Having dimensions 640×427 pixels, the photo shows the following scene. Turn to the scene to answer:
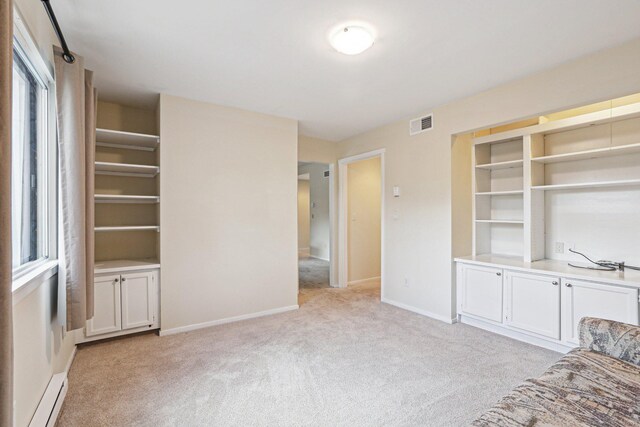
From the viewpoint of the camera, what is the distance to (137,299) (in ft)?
10.3

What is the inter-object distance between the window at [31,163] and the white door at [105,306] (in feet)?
2.71

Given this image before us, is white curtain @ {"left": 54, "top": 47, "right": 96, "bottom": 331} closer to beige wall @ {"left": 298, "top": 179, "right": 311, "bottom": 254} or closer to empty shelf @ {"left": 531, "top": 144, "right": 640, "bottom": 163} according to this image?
empty shelf @ {"left": 531, "top": 144, "right": 640, "bottom": 163}

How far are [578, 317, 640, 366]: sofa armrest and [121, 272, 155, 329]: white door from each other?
11.7 feet

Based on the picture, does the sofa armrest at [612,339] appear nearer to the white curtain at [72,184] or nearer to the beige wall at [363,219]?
the white curtain at [72,184]

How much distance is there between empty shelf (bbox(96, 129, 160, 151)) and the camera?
3148 millimetres

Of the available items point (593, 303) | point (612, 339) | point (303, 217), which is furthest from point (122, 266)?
point (303, 217)

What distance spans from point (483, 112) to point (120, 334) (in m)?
4.29

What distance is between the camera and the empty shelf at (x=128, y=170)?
3.19m

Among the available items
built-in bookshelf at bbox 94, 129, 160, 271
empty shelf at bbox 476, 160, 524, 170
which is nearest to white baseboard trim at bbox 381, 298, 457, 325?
empty shelf at bbox 476, 160, 524, 170

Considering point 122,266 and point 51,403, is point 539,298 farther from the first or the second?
point 122,266

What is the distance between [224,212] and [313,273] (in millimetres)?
3277

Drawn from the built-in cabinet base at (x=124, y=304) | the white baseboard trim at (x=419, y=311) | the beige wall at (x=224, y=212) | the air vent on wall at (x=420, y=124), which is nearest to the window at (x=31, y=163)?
the built-in cabinet base at (x=124, y=304)

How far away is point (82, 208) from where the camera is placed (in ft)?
7.10

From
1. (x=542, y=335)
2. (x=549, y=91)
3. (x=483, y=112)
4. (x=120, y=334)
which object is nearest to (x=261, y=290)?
(x=120, y=334)
